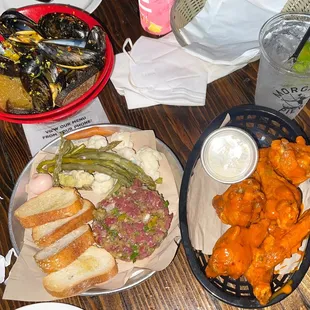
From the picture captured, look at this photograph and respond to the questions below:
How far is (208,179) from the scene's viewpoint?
123 centimetres

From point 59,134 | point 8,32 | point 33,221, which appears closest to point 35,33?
point 8,32

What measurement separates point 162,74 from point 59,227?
591 mm

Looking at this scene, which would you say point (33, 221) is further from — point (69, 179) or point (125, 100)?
point (125, 100)

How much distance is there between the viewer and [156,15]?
1.45m

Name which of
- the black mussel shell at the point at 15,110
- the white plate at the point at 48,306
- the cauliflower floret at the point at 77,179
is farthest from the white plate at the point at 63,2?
the white plate at the point at 48,306

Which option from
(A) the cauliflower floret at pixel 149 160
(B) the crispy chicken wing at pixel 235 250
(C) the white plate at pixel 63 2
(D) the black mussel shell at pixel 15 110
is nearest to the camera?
(B) the crispy chicken wing at pixel 235 250

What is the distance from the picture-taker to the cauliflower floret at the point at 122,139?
130 centimetres

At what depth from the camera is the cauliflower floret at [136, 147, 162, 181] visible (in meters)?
1.25

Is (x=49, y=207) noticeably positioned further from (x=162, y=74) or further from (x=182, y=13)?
(x=182, y=13)

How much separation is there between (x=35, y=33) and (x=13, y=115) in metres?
0.27

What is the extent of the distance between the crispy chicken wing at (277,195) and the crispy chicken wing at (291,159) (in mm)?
27

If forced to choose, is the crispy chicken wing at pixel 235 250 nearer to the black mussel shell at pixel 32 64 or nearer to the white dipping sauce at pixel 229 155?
the white dipping sauce at pixel 229 155

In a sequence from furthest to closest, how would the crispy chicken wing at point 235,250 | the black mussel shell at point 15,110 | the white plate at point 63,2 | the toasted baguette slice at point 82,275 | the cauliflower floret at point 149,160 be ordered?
the white plate at point 63,2
the black mussel shell at point 15,110
the cauliflower floret at point 149,160
the toasted baguette slice at point 82,275
the crispy chicken wing at point 235,250

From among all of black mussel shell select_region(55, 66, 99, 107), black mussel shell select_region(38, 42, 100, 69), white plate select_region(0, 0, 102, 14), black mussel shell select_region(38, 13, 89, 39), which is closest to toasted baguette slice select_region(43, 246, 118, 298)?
black mussel shell select_region(55, 66, 99, 107)
